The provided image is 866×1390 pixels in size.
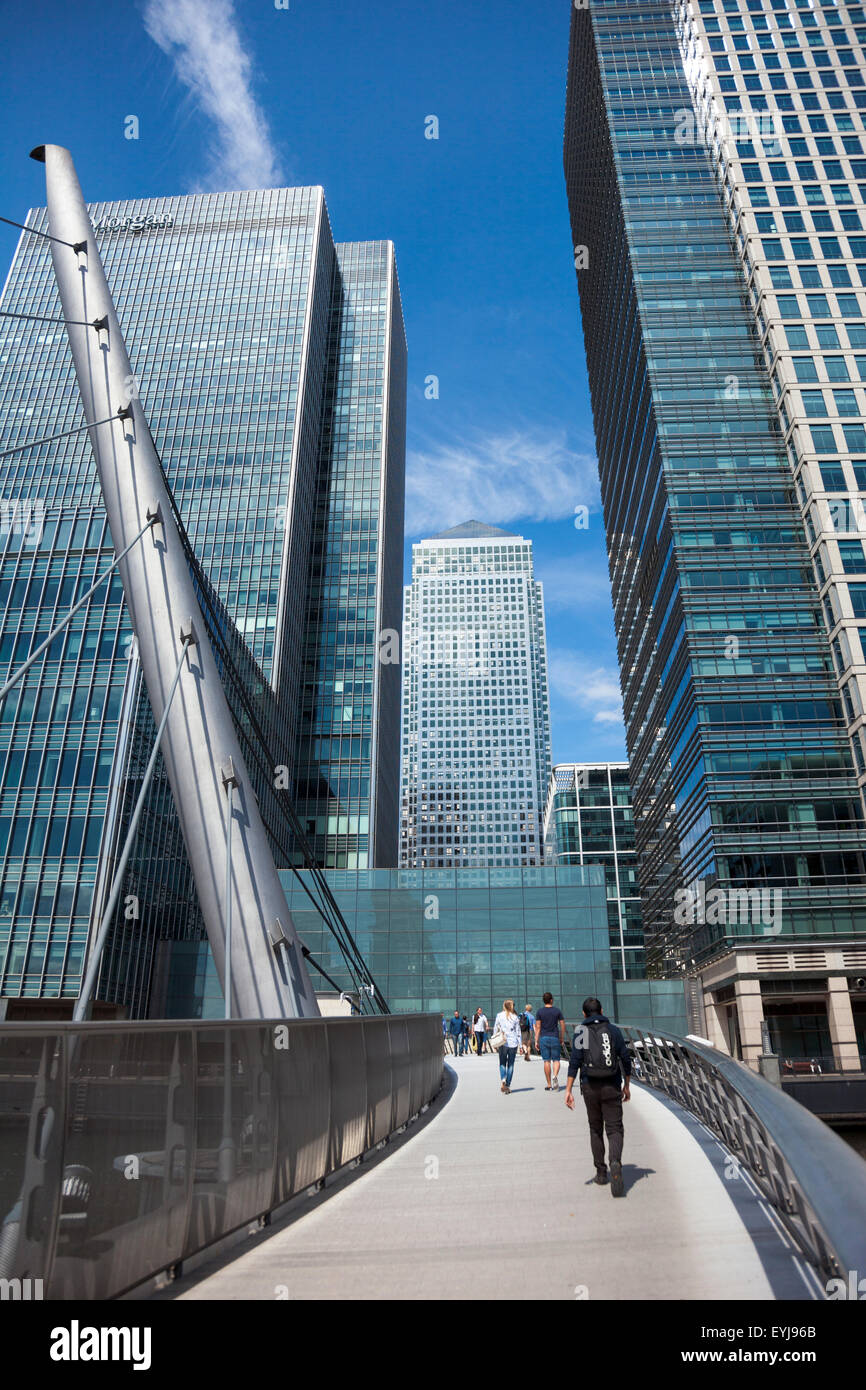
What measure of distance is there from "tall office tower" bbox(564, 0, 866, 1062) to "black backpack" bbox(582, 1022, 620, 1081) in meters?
46.4

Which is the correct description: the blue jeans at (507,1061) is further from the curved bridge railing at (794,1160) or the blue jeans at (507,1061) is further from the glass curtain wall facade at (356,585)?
the glass curtain wall facade at (356,585)

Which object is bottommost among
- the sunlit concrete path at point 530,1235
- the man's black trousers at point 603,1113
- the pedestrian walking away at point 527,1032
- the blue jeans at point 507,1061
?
the sunlit concrete path at point 530,1235

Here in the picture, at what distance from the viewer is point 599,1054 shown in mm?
8117

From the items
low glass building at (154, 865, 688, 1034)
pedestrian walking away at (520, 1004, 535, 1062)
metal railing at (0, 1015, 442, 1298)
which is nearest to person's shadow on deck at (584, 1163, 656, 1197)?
metal railing at (0, 1015, 442, 1298)

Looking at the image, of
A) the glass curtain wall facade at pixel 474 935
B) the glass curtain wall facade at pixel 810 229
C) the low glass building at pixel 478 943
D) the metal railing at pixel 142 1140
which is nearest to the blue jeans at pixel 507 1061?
the metal railing at pixel 142 1140

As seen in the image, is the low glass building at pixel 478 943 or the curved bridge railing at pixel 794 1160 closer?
the curved bridge railing at pixel 794 1160

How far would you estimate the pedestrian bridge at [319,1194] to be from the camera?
4164 mm

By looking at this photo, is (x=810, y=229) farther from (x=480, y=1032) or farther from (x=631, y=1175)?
(x=631, y=1175)

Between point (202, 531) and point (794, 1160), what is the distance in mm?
92226

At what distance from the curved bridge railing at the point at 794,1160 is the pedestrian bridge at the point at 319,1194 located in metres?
0.02

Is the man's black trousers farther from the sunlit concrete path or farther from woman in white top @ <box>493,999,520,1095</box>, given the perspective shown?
woman in white top @ <box>493,999,520,1095</box>

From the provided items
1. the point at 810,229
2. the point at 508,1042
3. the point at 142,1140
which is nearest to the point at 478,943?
the point at 508,1042

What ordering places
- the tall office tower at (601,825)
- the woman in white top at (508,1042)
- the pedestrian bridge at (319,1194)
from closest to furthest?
the pedestrian bridge at (319,1194), the woman in white top at (508,1042), the tall office tower at (601,825)
